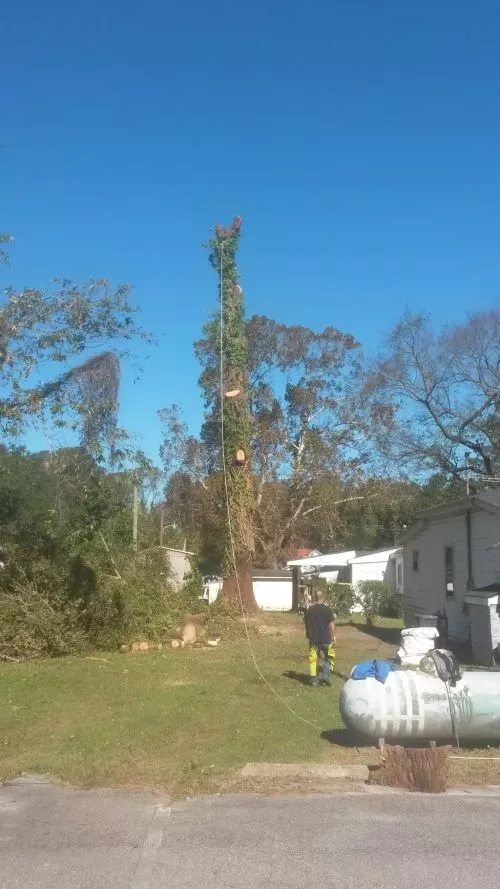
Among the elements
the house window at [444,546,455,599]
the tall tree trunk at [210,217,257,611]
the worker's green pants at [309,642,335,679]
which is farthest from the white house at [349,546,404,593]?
the worker's green pants at [309,642,335,679]

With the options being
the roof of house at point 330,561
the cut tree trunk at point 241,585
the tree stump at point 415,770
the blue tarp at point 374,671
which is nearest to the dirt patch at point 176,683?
the blue tarp at point 374,671

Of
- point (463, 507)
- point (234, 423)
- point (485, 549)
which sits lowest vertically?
point (485, 549)

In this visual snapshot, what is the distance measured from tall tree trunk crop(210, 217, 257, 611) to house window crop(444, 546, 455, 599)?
485cm

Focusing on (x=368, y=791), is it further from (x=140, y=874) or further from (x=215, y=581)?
(x=215, y=581)

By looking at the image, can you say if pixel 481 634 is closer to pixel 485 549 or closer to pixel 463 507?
pixel 485 549

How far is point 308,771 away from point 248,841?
175cm

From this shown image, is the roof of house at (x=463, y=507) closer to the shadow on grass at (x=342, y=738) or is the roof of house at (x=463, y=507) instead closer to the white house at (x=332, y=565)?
the shadow on grass at (x=342, y=738)

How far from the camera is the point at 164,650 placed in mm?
16094

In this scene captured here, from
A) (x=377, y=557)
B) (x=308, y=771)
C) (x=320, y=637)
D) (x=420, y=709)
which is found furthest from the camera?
(x=377, y=557)

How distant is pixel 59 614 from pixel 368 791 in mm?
10536

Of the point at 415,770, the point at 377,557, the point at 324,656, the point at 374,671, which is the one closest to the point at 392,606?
the point at 377,557

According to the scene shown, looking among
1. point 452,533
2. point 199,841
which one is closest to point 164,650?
point 452,533

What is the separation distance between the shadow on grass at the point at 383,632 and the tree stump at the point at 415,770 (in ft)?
39.1

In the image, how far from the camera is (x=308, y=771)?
6855 mm
